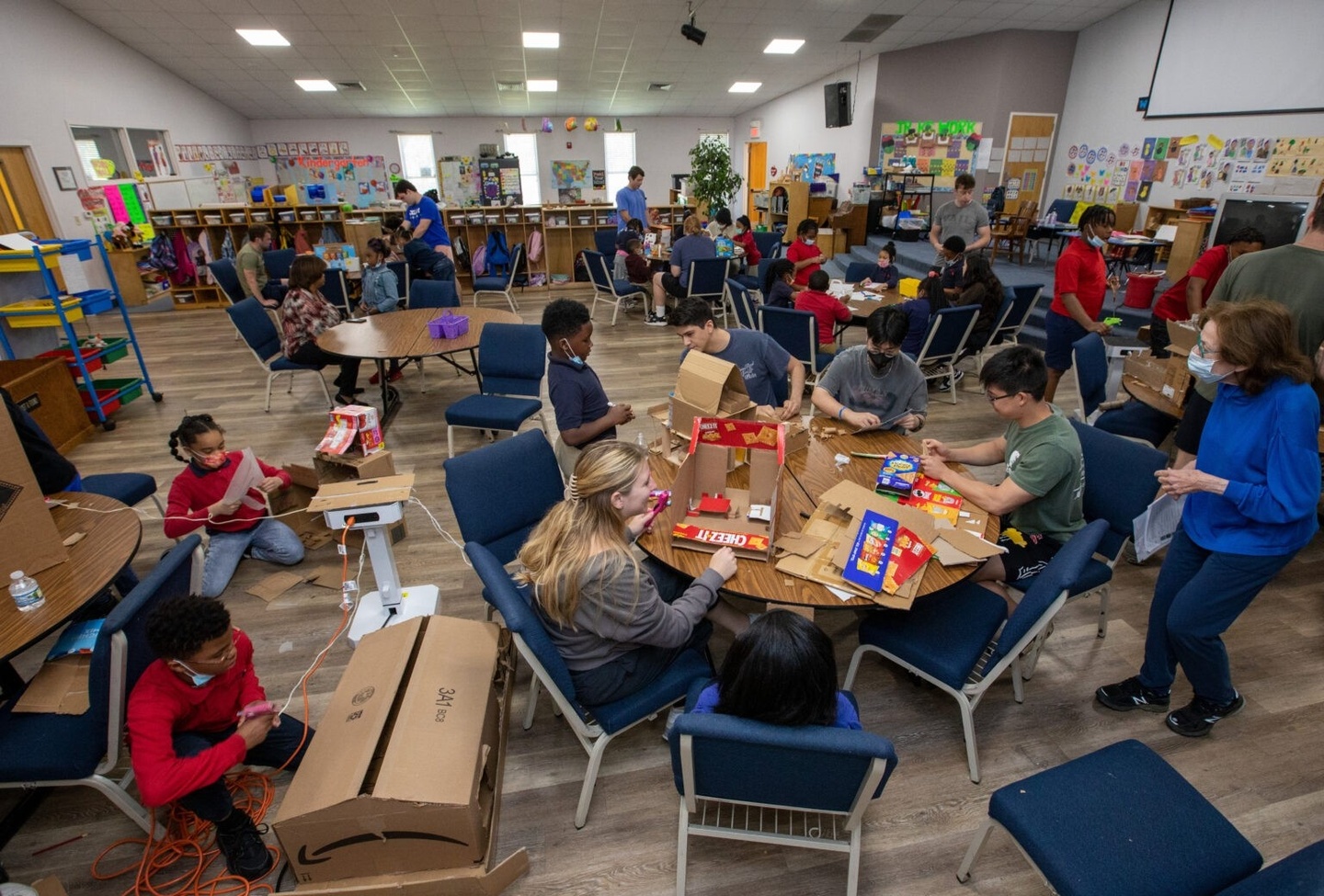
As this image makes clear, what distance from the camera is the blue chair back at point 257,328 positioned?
16.4ft

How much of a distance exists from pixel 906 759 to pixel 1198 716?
3.82 feet

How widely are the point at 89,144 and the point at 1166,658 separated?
13494 mm

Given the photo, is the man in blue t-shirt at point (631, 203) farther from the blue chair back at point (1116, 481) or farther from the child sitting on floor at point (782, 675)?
the child sitting on floor at point (782, 675)

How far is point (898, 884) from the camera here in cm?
188

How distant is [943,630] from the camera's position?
85.0 inches

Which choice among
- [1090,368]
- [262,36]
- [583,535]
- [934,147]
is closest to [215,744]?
[583,535]

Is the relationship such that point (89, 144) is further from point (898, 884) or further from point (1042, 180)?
point (1042, 180)

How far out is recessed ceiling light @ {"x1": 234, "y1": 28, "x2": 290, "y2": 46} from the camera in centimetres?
880

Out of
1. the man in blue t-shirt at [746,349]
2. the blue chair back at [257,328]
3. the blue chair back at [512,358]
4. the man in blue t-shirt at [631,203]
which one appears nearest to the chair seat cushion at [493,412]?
the blue chair back at [512,358]

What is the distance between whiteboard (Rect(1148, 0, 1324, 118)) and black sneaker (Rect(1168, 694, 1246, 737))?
7.30 meters

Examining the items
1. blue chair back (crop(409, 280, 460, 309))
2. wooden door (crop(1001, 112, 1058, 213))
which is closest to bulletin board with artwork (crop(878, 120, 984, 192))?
wooden door (crop(1001, 112, 1058, 213))

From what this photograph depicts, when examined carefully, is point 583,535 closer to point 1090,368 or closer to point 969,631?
point 969,631

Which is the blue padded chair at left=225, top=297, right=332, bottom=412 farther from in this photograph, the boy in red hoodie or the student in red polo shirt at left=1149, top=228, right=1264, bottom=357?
the student in red polo shirt at left=1149, top=228, right=1264, bottom=357

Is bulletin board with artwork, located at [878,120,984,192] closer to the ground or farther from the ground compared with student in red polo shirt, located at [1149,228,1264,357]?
farther from the ground
